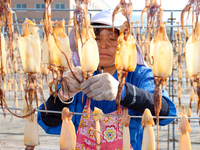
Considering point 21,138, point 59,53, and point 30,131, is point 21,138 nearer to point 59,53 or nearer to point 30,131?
point 30,131

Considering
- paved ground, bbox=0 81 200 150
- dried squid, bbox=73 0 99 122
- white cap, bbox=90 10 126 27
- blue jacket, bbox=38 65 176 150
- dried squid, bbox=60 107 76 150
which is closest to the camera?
dried squid, bbox=73 0 99 122

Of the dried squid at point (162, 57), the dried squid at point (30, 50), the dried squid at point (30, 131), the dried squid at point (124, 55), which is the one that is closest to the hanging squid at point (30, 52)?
the dried squid at point (30, 50)

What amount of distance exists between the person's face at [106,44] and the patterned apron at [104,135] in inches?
11.4

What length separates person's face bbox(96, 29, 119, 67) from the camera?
1121mm

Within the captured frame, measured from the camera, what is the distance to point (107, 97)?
77 cm

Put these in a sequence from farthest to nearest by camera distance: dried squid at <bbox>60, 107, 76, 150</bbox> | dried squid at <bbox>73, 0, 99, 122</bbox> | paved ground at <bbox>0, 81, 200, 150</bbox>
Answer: paved ground at <bbox>0, 81, 200, 150</bbox>, dried squid at <bbox>60, 107, 76, 150</bbox>, dried squid at <bbox>73, 0, 99, 122</bbox>

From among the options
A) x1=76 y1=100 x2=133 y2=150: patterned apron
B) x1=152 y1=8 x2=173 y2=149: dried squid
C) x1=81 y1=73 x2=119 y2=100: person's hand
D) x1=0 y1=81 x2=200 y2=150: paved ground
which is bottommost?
x1=0 y1=81 x2=200 y2=150: paved ground

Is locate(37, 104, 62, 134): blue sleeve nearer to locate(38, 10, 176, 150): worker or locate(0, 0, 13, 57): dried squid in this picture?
locate(38, 10, 176, 150): worker

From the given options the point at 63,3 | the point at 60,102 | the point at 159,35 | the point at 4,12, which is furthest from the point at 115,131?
the point at 63,3

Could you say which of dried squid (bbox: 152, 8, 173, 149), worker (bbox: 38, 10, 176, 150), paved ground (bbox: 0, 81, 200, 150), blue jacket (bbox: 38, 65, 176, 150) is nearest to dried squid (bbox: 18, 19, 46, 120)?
worker (bbox: 38, 10, 176, 150)

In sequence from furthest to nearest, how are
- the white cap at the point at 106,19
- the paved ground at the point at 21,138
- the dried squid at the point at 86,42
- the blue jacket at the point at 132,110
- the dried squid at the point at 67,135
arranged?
the paved ground at the point at 21,138
the blue jacket at the point at 132,110
the white cap at the point at 106,19
the dried squid at the point at 67,135
the dried squid at the point at 86,42

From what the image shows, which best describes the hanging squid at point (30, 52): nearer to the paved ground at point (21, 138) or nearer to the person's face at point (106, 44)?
the person's face at point (106, 44)

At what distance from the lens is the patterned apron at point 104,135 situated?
4.10 feet

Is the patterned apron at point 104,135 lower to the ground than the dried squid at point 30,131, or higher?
lower
